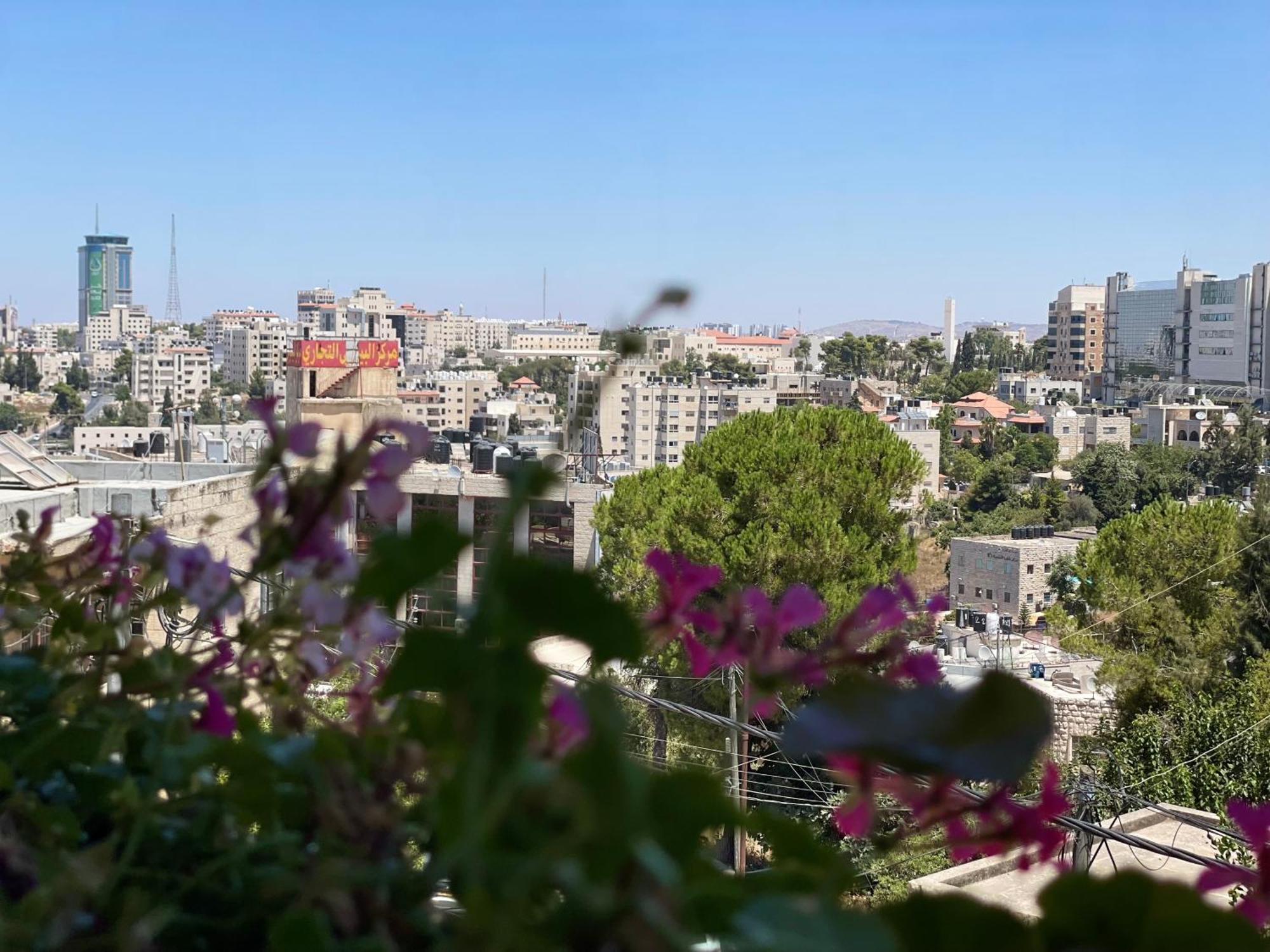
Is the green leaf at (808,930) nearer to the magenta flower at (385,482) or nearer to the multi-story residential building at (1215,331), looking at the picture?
the magenta flower at (385,482)

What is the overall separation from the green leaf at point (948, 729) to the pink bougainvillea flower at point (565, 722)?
0.05 meters

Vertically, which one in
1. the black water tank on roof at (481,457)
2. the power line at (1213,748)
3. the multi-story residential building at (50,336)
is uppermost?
the multi-story residential building at (50,336)

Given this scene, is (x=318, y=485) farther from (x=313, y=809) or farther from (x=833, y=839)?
(x=833, y=839)

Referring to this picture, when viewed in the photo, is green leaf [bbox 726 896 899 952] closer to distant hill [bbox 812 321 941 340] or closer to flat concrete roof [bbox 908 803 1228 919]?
flat concrete roof [bbox 908 803 1228 919]

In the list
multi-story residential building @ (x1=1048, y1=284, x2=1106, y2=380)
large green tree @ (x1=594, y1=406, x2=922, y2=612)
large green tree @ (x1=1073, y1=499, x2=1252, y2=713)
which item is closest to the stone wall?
large green tree @ (x1=1073, y1=499, x2=1252, y2=713)

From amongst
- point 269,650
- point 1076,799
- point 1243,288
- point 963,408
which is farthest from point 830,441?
point 1243,288

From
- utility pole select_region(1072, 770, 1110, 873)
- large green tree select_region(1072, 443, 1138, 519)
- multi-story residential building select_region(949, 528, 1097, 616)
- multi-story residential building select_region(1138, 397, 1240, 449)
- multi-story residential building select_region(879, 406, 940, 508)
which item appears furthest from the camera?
multi-story residential building select_region(1138, 397, 1240, 449)

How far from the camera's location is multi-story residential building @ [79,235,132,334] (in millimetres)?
92500

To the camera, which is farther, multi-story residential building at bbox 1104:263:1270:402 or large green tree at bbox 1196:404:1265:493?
multi-story residential building at bbox 1104:263:1270:402

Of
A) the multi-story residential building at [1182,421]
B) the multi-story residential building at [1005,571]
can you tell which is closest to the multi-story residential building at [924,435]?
the multi-story residential building at [1182,421]

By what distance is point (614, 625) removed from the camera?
0.27 meters

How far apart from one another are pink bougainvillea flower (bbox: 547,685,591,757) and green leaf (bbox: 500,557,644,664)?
0.02 metres

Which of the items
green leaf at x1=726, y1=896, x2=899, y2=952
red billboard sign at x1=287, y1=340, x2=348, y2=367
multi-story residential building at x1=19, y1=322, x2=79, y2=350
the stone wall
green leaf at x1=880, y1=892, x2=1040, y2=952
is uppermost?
multi-story residential building at x1=19, y1=322, x2=79, y2=350

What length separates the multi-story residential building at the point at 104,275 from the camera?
92.5 meters
